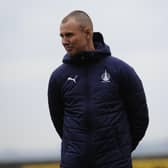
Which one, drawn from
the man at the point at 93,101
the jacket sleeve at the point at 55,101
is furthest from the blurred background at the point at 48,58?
the man at the point at 93,101

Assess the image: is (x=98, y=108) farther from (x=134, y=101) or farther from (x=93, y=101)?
(x=134, y=101)

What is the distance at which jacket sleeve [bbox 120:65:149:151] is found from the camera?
110 inches

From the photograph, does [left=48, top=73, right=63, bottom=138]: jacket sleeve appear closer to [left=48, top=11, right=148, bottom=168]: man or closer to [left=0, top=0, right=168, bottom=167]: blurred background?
[left=48, top=11, right=148, bottom=168]: man

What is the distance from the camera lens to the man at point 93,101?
271 centimetres

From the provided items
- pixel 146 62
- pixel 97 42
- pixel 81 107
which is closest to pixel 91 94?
pixel 81 107

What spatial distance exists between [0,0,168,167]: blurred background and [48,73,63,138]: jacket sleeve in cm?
102

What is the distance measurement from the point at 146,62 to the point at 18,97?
82cm

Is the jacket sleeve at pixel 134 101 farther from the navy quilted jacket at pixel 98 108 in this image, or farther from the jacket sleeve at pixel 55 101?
the jacket sleeve at pixel 55 101

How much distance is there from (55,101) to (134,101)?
1.20 feet

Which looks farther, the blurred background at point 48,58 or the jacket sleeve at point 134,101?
the blurred background at point 48,58

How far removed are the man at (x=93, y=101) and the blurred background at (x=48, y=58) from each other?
113 cm

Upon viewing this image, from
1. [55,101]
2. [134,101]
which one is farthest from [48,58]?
[134,101]

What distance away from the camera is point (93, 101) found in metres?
2.72

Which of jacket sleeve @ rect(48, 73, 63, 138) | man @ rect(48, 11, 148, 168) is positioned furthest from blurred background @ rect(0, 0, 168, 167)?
man @ rect(48, 11, 148, 168)
